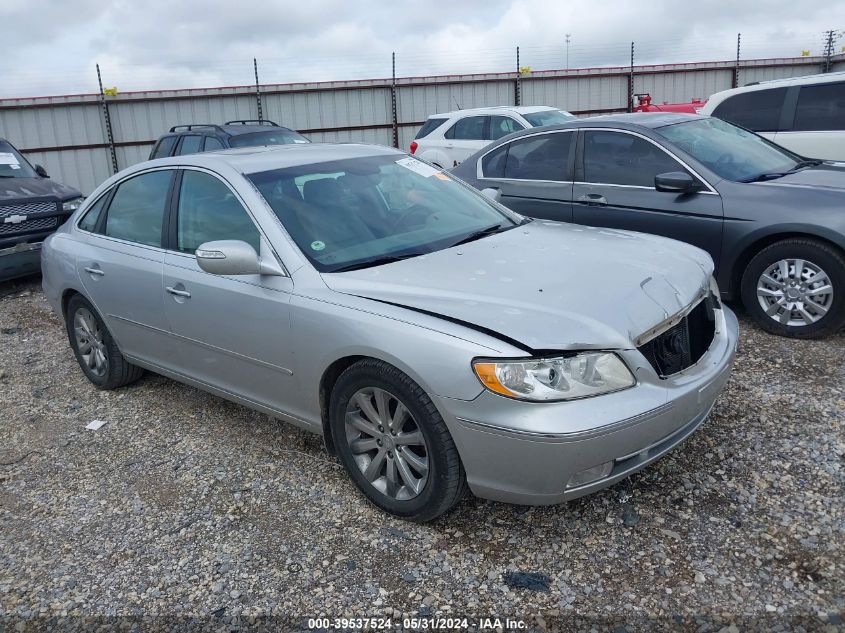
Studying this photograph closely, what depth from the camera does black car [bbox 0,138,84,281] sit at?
779cm

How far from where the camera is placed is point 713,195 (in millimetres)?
5188

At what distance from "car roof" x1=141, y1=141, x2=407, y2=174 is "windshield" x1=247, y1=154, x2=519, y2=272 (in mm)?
73

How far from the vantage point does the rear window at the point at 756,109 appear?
779 cm

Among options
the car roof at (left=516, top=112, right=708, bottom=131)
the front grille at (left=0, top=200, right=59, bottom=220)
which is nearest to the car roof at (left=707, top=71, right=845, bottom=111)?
the car roof at (left=516, top=112, right=708, bottom=131)

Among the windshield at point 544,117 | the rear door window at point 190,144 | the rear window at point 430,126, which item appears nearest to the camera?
the rear door window at point 190,144

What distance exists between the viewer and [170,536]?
322 cm

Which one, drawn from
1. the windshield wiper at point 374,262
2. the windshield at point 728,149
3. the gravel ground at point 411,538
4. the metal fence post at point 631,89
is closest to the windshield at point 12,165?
the gravel ground at point 411,538

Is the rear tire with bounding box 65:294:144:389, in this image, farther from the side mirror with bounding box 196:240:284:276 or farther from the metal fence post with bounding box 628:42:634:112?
the metal fence post with bounding box 628:42:634:112

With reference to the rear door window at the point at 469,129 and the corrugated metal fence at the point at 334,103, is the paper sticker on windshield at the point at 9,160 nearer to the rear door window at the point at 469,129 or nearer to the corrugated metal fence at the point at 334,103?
the rear door window at the point at 469,129

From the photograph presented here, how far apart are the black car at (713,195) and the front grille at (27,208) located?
5.02m

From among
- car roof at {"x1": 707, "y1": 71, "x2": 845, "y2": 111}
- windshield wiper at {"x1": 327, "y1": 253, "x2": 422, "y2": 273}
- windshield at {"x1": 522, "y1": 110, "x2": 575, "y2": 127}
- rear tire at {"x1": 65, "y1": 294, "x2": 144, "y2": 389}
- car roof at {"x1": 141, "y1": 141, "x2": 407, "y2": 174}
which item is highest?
car roof at {"x1": 707, "y1": 71, "x2": 845, "y2": 111}

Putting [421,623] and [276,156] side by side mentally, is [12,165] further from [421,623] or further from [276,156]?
[421,623]

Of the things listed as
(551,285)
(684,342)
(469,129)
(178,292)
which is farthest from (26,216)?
(684,342)

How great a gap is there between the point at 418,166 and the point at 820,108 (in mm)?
5304
